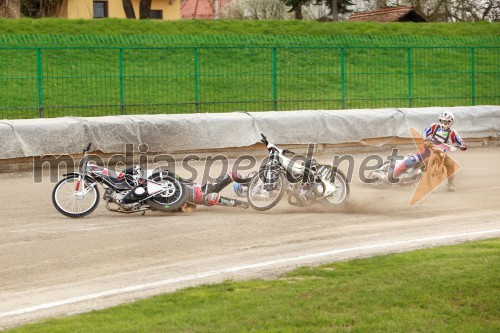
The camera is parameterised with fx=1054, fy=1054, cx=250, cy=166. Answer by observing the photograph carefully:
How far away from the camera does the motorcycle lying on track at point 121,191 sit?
591 inches

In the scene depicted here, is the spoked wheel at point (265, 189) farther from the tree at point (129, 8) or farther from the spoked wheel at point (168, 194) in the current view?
the tree at point (129, 8)

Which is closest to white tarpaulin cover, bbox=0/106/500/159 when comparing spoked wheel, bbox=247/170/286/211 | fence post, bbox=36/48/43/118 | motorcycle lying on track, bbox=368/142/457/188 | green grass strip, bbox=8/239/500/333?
fence post, bbox=36/48/43/118

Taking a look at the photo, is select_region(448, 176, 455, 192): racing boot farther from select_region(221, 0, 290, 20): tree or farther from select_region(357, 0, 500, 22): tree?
select_region(221, 0, 290, 20): tree

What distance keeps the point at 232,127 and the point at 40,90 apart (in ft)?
13.6

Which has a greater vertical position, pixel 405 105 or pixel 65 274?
pixel 405 105

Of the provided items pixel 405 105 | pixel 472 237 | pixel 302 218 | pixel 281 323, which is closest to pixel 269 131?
pixel 405 105

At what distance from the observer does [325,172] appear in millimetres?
15945

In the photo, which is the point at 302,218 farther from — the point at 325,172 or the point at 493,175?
the point at 493,175

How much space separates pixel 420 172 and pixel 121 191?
5.90 meters

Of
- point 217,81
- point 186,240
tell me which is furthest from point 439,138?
point 217,81

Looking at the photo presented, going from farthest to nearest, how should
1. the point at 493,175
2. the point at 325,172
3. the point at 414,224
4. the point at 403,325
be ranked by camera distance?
the point at 493,175 → the point at 325,172 → the point at 414,224 → the point at 403,325

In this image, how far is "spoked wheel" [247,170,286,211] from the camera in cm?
1555

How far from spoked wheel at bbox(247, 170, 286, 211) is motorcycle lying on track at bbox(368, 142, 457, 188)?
3409mm

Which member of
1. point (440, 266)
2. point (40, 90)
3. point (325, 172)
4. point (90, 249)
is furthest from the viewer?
point (40, 90)
